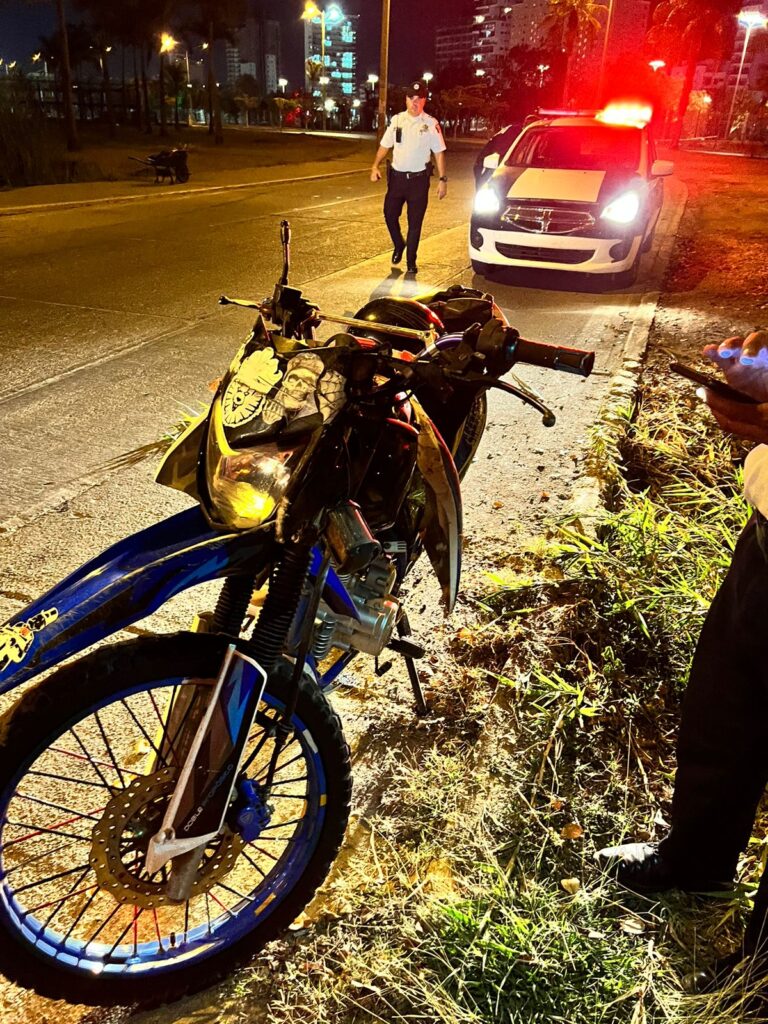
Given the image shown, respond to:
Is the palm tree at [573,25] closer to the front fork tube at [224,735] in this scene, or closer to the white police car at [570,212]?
the white police car at [570,212]

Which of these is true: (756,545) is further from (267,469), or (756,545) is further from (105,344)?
(105,344)

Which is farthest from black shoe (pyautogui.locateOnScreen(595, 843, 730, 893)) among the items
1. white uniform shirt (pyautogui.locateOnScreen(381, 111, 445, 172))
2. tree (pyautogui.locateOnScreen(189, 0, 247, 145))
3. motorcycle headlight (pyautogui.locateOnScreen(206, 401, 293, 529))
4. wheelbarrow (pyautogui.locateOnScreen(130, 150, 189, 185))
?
tree (pyautogui.locateOnScreen(189, 0, 247, 145))

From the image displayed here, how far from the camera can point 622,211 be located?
891 centimetres

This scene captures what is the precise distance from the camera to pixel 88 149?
26562 millimetres

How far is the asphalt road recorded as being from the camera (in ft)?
13.0

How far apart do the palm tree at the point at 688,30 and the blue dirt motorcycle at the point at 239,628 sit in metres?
58.9

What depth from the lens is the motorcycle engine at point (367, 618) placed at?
6.52 feet

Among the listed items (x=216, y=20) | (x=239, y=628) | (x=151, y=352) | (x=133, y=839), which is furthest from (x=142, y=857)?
(x=216, y=20)

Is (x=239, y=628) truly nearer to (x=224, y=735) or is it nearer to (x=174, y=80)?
(x=224, y=735)

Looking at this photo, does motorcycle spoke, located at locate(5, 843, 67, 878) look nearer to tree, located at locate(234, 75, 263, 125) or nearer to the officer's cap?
the officer's cap

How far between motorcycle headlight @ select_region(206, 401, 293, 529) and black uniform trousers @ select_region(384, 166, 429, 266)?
27.0 feet

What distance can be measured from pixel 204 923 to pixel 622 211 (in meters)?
8.76

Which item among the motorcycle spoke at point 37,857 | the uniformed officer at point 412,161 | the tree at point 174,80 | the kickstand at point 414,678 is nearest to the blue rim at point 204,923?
the motorcycle spoke at point 37,857

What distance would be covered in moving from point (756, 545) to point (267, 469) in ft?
3.74
